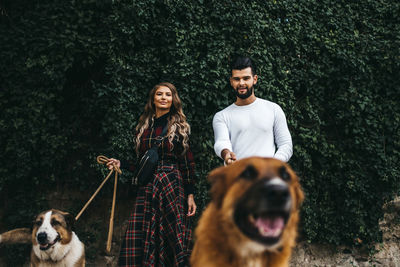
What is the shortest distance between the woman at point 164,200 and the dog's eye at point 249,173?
1.72 m

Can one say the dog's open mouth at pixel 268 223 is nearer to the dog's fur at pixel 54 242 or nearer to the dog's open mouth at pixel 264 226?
the dog's open mouth at pixel 264 226

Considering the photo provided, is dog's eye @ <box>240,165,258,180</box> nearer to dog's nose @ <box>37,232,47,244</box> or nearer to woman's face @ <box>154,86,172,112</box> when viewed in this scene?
woman's face @ <box>154,86,172,112</box>

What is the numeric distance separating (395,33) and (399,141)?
1.95 m

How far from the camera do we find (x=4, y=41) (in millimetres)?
4457

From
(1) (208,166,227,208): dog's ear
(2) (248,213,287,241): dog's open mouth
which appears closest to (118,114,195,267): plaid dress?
(1) (208,166,227,208): dog's ear

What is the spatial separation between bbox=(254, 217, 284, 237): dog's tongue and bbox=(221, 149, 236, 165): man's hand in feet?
2.91

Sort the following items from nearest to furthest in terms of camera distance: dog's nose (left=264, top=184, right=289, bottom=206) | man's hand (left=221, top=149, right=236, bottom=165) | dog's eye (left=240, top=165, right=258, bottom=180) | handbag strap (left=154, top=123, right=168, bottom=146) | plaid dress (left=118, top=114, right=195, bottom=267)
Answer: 1. dog's nose (left=264, top=184, right=289, bottom=206)
2. dog's eye (left=240, top=165, right=258, bottom=180)
3. man's hand (left=221, top=149, right=236, bottom=165)
4. plaid dress (left=118, top=114, right=195, bottom=267)
5. handbag strap (left=154, top=123, right=168, bottom=146)

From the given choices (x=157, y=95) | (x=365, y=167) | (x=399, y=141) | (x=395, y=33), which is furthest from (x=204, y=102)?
(x=395, y=33)

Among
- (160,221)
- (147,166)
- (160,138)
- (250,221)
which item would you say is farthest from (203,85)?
(250,221)

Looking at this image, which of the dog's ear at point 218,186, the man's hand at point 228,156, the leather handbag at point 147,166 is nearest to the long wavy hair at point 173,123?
the leather handbag at point 147,166

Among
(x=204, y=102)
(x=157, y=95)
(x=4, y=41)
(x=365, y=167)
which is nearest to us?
(x=157, y=95)

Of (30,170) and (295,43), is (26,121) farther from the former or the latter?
(295,43)

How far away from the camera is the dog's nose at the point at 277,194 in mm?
Answer: 1542

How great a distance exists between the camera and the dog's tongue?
63.4 inches
